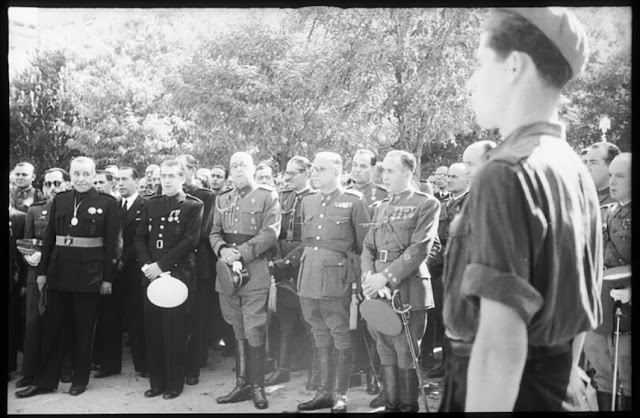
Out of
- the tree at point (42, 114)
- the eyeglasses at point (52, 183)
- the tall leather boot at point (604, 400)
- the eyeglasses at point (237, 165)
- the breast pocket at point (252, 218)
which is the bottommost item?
the tall leather boot at point (604, 400)

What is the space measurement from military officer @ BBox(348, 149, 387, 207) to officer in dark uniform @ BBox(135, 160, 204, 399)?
1168mm

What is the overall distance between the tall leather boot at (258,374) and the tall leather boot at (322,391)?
0.27m

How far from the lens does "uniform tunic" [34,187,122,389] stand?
4.55m

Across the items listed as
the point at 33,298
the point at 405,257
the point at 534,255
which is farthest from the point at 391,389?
the point at 33,298

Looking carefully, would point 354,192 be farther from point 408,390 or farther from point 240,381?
point 240,381

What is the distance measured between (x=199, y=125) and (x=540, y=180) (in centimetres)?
262

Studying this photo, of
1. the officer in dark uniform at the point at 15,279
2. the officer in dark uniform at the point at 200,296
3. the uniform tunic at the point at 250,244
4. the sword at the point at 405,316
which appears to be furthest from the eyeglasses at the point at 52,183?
the sword at the point at 405,316

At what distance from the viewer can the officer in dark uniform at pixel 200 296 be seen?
4.36m

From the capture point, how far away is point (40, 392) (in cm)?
432

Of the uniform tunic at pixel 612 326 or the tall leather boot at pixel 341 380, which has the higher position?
the uniform tunic at pixel 612 326

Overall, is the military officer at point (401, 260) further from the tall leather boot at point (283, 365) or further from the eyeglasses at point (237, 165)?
the eyeglasses at point (237, 165)

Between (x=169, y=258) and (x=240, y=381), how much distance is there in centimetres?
100

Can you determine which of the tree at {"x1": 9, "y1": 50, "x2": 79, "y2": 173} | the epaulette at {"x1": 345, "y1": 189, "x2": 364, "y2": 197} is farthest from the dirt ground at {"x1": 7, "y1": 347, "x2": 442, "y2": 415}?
A: the tree at {"x1": 9, "y1": 50, "x2": 79, "y2": 173}

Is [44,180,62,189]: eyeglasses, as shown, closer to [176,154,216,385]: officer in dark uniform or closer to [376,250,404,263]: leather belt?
[176,154,216,385]: officer in dark uniform
